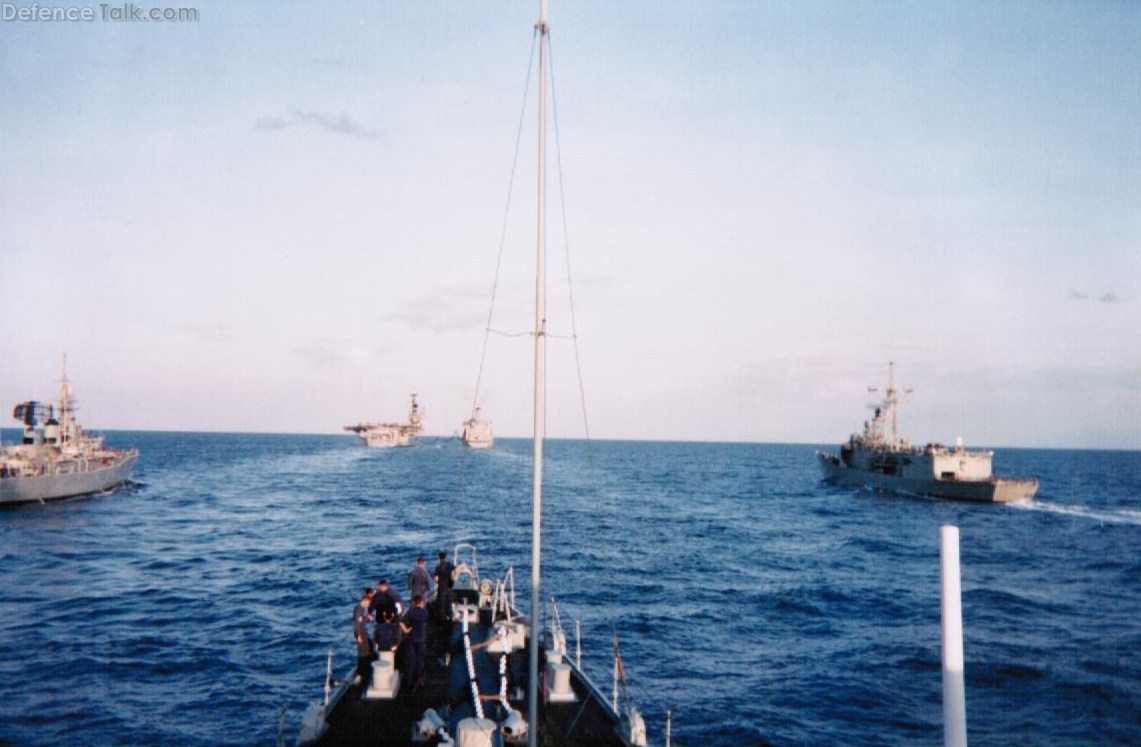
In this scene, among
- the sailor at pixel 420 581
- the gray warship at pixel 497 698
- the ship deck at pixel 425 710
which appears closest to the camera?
the gray warship at pixel 497 698

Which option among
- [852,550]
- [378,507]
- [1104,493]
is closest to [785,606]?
[852,550]

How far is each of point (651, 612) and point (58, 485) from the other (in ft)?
222

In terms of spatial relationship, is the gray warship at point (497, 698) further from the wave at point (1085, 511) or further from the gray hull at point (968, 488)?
the gray hull at point (968, 488)

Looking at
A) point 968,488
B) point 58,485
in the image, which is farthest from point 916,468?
point 58,485

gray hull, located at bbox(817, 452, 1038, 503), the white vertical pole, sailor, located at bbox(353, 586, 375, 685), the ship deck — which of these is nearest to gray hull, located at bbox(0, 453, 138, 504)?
sailor, located at bbox(353, 586, 375, 685)

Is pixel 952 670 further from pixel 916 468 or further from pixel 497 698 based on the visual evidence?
pixel 916 468

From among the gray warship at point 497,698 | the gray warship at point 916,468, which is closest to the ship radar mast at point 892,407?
the gray warship at point 916,468

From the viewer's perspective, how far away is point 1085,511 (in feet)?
241

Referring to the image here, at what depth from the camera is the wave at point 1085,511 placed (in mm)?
67875

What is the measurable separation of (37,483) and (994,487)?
320ft

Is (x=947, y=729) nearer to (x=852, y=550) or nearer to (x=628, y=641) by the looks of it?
(x=628, y=641)

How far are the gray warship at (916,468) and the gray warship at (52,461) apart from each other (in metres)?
91.7

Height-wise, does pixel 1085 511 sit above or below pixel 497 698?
below

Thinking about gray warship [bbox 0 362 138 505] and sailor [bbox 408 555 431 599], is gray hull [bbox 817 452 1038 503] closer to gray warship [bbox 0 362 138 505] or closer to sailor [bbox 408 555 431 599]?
sailor [bbox 408 555 431 599]
